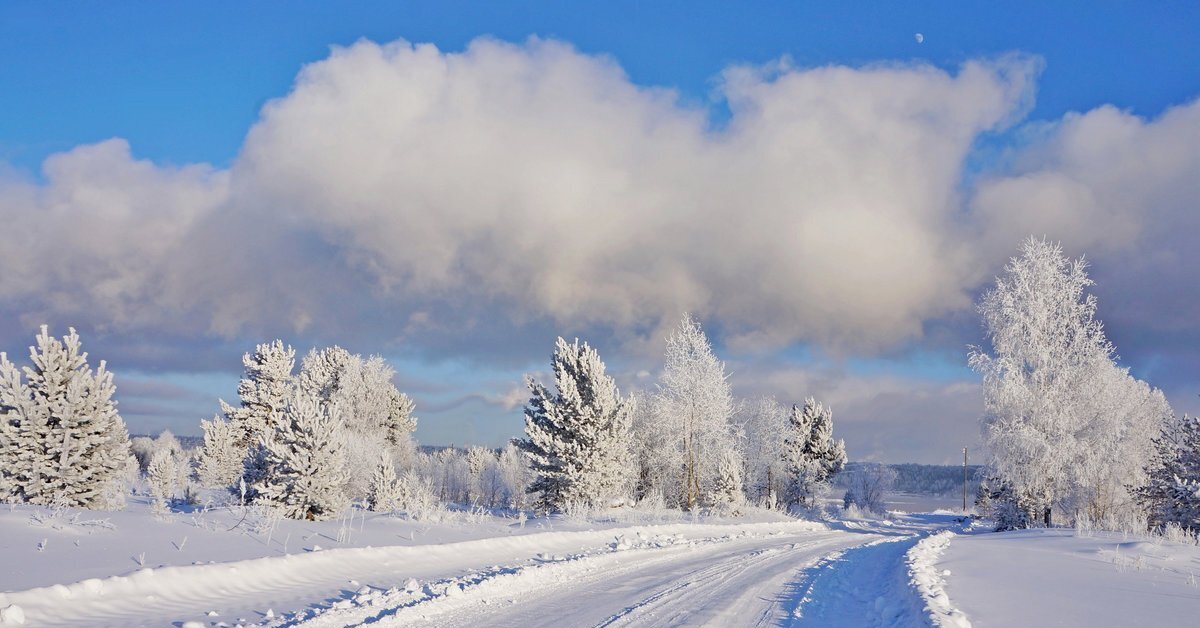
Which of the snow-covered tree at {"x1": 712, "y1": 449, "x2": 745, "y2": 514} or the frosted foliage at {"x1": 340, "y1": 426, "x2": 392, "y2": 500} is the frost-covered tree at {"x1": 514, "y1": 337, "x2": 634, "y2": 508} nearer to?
the snow-covered tree at {"x1": 712, "y1": 449, "x2": 745, "y2": 514}

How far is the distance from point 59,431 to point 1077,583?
2428 centimetres

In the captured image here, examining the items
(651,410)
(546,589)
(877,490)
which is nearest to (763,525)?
(651,410)

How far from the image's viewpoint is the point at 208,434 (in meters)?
54.5

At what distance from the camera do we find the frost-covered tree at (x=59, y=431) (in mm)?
19609

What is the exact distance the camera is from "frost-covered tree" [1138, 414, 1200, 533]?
854 inches

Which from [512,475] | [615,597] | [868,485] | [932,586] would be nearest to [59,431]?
[615,597]

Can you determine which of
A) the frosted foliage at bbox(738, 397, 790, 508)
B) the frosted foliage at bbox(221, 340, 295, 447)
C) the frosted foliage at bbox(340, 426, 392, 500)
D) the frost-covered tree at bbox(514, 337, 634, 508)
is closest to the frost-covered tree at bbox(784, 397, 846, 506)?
the frosted foliage at bbox(738, 397, 790, 508)

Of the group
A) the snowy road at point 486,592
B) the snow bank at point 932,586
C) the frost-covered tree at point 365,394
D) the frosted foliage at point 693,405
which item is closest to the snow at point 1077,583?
the snow bank at point 932,586

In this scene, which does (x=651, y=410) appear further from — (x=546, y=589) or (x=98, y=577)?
(x=98, y=577)

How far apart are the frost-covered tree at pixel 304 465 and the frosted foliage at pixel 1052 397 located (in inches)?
938

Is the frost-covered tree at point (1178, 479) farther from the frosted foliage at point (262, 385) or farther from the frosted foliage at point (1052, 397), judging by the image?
the frosted foliage at point (262, 385)

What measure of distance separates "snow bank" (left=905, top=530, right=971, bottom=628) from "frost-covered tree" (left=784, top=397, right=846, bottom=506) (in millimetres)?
41052

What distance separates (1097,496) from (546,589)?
1063 inches

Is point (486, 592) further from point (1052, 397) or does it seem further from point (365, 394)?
point (365, 394)
